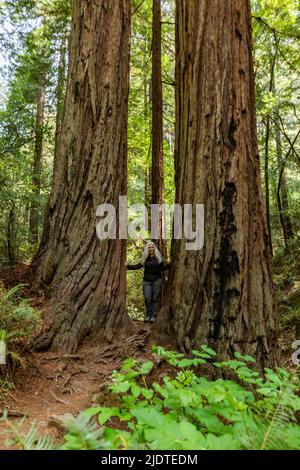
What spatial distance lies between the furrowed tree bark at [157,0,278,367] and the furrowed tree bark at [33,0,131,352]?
3.49 ft

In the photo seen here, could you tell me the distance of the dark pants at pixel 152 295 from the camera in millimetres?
7219

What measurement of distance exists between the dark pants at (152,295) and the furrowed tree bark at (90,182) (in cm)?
153

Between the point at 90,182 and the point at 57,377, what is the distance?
281 cm

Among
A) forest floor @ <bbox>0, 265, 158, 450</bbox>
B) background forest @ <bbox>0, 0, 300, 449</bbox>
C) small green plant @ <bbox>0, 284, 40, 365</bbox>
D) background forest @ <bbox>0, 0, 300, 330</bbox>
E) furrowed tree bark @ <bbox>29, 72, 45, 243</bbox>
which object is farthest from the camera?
furrowed tree bark @ <bbox>29, 72, 45, 243</bbox>

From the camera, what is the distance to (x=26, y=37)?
11.3m

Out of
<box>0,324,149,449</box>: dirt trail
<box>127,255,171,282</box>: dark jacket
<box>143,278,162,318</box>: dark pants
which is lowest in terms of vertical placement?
<box>0,324,149,449</box>: dirt trail

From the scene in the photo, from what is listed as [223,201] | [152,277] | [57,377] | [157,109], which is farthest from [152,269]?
[157,109]

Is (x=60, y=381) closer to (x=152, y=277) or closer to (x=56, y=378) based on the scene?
(x=56, y=378)

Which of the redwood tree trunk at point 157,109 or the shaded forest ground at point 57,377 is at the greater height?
the redwood tree trunk at point 157,109

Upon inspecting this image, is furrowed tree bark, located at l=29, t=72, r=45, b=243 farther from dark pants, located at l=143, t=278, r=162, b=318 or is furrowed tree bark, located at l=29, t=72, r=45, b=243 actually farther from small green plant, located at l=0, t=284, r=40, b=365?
small green plant, located at l=0, t=284, r=40, b=365

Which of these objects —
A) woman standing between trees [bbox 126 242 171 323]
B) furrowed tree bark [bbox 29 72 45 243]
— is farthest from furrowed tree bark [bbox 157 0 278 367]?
furrowed tree bark [bbox 29 72 45 243]

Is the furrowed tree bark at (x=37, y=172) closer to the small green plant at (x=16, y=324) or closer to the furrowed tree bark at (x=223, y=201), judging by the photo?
the small green plant at (x=16, y=324)

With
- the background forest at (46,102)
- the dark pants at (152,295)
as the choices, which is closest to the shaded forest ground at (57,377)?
the dark pants at (152,295)

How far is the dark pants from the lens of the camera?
722cm
